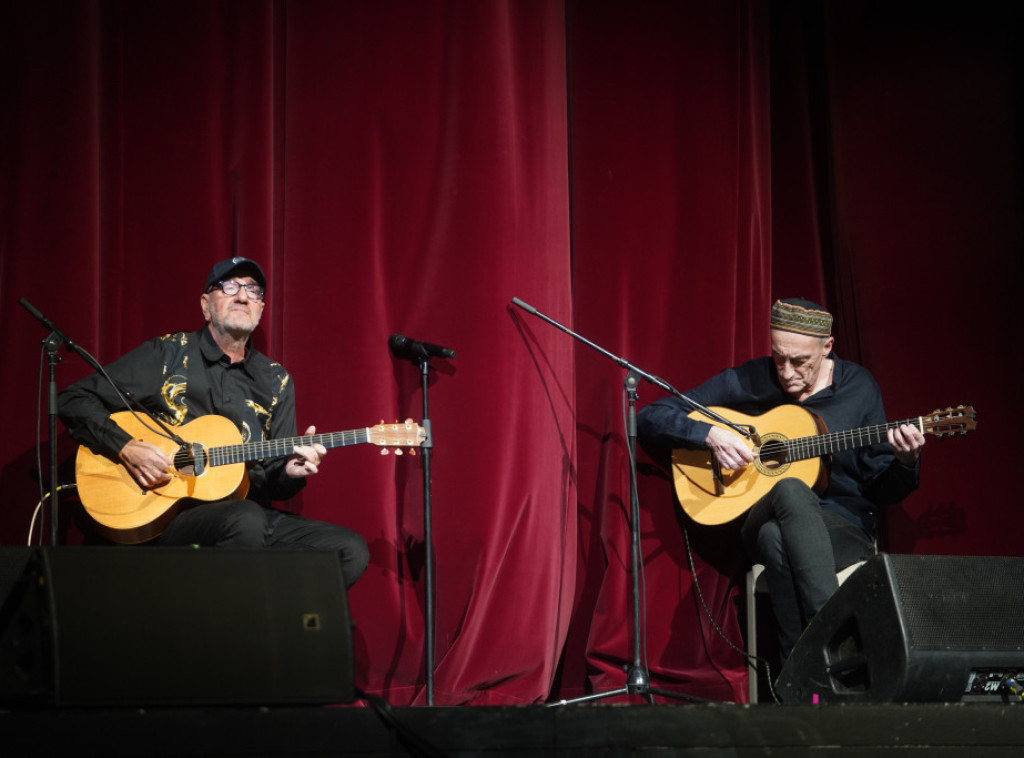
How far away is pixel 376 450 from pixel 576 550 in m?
0.87

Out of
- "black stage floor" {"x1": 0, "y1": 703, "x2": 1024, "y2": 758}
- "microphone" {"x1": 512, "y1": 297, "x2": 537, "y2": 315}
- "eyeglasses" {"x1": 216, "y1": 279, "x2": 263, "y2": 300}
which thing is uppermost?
"eyeglasses" {"x1": 216, "y1": 279, "x2": 263, "y2": 300}

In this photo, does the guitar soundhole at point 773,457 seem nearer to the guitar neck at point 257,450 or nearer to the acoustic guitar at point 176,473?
the acoustic guitar at point 176,473

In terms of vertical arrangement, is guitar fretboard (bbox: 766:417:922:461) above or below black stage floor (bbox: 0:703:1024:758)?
above

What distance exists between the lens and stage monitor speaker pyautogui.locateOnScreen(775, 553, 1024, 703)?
2236 mm

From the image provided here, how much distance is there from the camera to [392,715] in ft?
5.90

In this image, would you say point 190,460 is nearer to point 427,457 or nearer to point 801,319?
point 427,457

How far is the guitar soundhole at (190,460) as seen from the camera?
3.35m

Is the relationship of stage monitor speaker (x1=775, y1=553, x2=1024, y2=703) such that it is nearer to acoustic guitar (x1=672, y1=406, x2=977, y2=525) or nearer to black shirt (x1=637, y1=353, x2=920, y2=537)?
acoustic guitar (x1=672, y1=406, x2=977, y2=525)

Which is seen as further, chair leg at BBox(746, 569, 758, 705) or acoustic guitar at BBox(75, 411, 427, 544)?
chair leg at BBox(746, 569, 758, 705)

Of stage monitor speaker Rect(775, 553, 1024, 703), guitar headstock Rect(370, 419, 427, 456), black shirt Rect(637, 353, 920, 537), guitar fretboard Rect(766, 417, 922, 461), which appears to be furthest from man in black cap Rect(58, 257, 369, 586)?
stage monitor speaker Rect(775, 553, 1024, 703)

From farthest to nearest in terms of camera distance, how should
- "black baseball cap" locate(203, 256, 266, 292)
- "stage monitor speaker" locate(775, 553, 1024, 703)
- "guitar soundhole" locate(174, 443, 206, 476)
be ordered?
"black baseball cap" locate(203, 256, 266, 292)
"guitar soundhole" locate(174, 443, 206, 476)
"stage monitor speaker" locate(775, 553, 1024, 703)

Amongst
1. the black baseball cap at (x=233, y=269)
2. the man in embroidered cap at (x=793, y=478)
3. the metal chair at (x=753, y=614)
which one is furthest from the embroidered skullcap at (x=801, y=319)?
the black baseball cap at (x=233, y=269)

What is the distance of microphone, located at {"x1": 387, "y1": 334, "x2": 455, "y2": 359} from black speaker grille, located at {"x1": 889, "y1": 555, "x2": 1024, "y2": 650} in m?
1.84

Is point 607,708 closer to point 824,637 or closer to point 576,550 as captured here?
point 824,637
